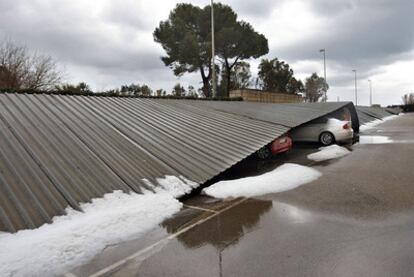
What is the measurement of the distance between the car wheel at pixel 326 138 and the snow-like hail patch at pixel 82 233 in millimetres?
11714

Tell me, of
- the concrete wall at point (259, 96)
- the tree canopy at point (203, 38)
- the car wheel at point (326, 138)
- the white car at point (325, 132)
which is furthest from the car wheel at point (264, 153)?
the tree canopy at point (203, 38)

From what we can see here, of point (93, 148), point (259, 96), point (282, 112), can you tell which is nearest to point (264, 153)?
point (282, 112)

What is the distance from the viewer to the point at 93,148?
6938mm

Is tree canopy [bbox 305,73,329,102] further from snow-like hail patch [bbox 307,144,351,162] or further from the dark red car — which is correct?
the dark red car

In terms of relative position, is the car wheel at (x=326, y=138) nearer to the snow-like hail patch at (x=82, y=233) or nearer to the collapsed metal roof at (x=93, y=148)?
the collapsed metal roof at (x=93, y=148)

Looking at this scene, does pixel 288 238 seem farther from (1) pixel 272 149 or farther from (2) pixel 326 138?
(2) pixel 326 138

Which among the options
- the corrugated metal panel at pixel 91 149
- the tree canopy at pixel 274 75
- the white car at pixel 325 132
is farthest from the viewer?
the tree canopy at pixel 274 75

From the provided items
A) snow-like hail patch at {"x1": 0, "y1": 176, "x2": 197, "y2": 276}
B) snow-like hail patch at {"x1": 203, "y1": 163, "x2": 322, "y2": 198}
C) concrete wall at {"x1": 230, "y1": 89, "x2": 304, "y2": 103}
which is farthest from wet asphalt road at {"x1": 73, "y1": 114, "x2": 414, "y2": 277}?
concrete wall at {"x1": 230, "y1": 89, "x2": 304, "y2": 103}

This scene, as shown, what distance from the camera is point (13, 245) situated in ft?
13.3

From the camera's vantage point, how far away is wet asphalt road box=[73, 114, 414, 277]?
12.6 ft

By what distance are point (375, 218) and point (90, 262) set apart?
435 centimetres

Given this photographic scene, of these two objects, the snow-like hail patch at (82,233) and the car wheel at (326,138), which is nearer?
the snow-like hail patch at (82,233)

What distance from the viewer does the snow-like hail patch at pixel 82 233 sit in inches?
152

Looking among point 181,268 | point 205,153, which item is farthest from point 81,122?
point 181,268
